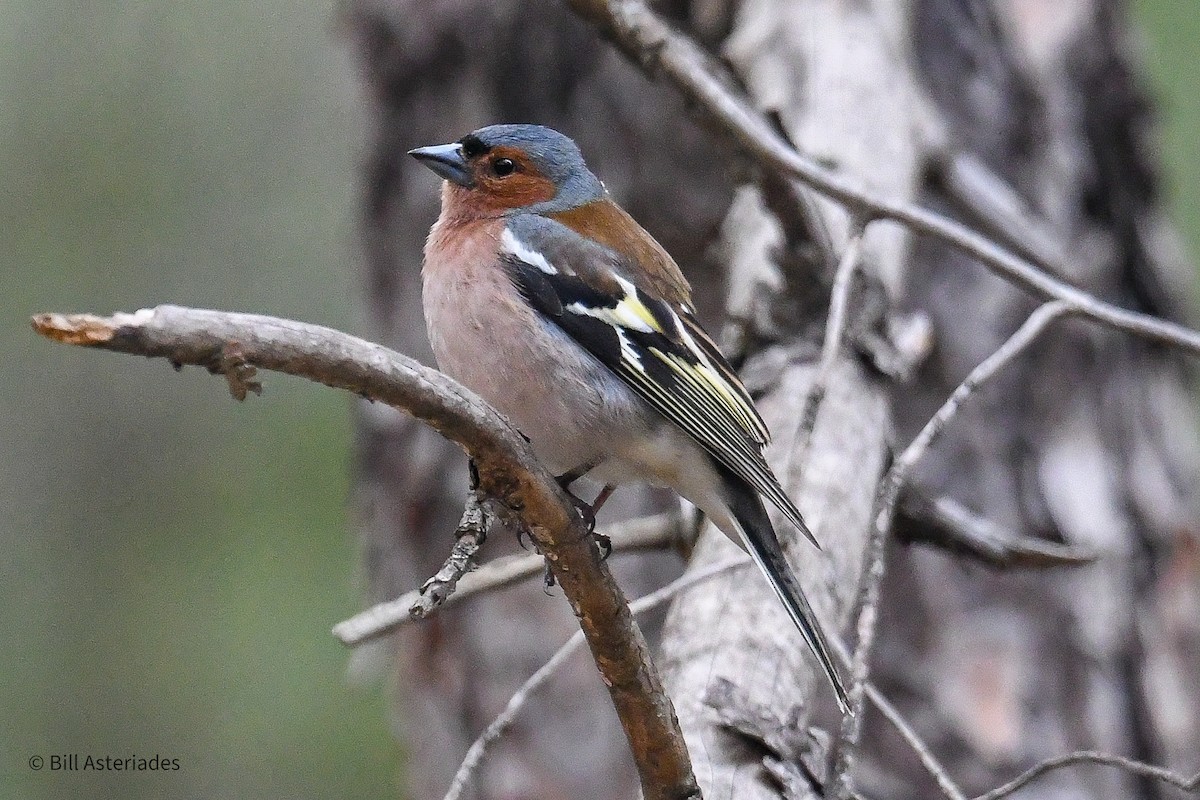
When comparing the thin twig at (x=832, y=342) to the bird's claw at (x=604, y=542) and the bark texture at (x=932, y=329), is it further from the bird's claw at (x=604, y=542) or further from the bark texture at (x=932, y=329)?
the bird's claw at (x=604, y=542)

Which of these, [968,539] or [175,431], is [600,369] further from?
[175,431]

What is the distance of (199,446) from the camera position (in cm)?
673

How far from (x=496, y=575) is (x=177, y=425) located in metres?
4.01

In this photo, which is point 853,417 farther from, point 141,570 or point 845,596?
point 141,570

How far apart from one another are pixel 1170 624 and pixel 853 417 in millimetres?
1860

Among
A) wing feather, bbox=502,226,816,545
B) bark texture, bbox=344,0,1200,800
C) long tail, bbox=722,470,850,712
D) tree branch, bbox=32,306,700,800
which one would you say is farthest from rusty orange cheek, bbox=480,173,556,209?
tree branch, bbox=32,306,700,800

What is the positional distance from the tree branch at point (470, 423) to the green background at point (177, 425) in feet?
13.4

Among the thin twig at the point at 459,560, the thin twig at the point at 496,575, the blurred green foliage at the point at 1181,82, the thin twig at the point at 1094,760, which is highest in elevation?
the blurred green foliage at the point at 1181,82

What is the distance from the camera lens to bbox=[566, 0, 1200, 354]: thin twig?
133 inches

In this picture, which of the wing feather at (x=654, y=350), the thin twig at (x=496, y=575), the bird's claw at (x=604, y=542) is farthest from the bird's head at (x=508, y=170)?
the bird's claw at (x=604, y=542)

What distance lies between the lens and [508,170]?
12.5 feet

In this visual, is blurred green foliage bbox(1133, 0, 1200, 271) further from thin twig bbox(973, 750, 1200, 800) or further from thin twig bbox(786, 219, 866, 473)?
thin twig bbox(973, 750, 1200, 800)

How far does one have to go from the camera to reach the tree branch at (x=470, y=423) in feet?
4.87

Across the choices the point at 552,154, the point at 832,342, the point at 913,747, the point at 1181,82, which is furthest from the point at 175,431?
the point at 1181,82
